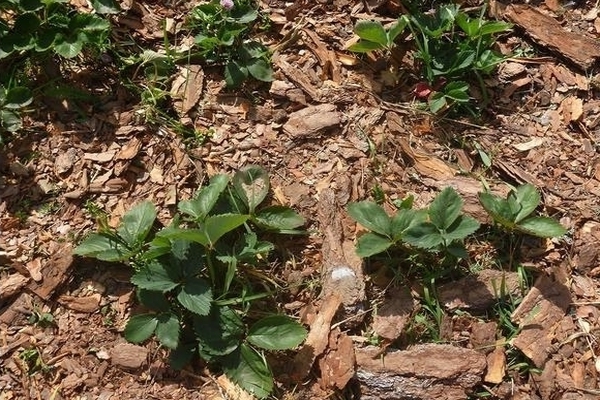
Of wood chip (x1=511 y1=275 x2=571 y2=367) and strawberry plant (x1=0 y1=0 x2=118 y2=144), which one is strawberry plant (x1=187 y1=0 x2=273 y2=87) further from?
wood chip (x1=511 y1=275 x2=571 y2=367)

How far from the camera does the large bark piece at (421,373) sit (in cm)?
234

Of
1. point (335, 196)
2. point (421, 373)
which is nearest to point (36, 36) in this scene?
point (335, 196)

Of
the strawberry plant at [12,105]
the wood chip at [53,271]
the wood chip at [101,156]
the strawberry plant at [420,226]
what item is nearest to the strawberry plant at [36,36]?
the strawberry plant at [12,105]

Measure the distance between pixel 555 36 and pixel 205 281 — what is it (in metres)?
1.74

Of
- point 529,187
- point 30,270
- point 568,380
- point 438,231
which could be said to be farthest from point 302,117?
point 568,380

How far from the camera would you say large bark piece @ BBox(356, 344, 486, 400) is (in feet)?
7.67

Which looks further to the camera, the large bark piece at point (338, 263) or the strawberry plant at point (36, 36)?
the strawberry plant at point (36, 36)

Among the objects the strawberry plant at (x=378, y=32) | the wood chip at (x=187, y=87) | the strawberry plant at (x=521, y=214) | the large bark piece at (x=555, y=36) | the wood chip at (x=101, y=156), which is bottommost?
the strawberry plant at (x=521, y=214)

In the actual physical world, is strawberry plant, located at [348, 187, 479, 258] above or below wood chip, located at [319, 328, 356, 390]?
above

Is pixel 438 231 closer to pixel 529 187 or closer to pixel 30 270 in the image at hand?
pixel 529 187

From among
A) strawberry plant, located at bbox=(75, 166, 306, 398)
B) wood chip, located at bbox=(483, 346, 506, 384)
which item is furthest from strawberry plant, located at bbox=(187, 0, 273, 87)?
wood chip, located at bbox=(483, 346, 506, 384)

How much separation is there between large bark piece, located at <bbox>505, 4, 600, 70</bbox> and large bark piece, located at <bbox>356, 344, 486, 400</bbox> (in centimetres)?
Result: 133

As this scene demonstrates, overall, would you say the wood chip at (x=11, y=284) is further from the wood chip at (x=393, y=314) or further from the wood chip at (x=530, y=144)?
the wood chip at (x=530, y=144)

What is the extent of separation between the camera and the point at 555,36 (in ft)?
9.83
